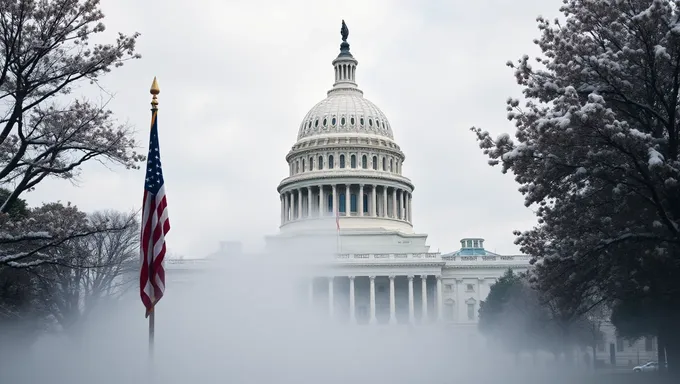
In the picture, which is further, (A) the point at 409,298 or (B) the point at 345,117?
(B) the point at 345,117

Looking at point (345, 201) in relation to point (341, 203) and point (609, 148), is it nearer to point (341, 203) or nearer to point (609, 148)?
point (341, 203)

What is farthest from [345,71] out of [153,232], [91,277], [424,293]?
[153,232]

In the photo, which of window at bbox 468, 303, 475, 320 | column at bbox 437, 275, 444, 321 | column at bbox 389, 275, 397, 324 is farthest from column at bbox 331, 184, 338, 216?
window at bbox 468, 303, 475, 320

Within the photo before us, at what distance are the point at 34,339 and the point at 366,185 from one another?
75.8 m

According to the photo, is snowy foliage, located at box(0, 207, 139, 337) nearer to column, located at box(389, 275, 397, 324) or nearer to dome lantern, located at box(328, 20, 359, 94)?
column, located at box(389, 275, 397, 324)

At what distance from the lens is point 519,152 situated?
92.0ft

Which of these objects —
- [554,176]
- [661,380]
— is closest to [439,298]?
[661,380]

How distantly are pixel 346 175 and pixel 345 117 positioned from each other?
36.9 feet

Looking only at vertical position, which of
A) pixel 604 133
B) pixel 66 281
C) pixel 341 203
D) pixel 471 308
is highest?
pixel 341 203

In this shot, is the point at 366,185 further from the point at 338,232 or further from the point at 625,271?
the point at 625,271

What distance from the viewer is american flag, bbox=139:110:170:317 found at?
2406cm

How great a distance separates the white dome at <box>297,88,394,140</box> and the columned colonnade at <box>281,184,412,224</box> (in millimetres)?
9318

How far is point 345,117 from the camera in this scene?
131250 mm

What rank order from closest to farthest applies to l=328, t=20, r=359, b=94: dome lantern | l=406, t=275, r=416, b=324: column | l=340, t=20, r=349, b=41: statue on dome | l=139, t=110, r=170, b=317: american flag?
1. l=139, t=110, r=170, b=317: american flag
2. l=406, t=275, r=416, b=324: column
3. l=328, t=20, r=359, b=94: dome lantern
4. l=340, t=20, r=349, b=41: statue on dome
